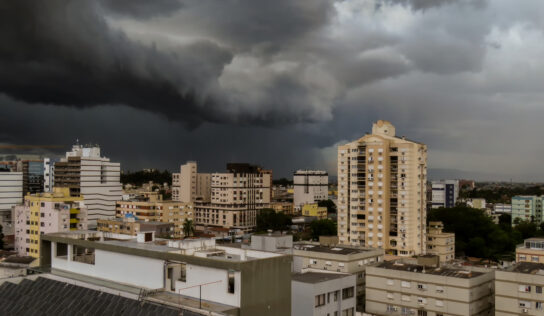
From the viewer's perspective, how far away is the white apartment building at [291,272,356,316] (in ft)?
90.0

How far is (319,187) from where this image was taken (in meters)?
177

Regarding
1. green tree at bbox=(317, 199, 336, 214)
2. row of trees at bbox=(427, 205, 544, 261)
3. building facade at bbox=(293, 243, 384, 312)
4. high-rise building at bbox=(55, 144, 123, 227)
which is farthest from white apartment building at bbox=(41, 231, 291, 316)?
green tree at bbox=(317, 199, 336, 214)

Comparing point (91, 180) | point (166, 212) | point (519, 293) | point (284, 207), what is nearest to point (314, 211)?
point (284, 207)

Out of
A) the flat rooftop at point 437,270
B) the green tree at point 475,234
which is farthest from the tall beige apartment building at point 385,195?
the flat rooftop at point 437,270

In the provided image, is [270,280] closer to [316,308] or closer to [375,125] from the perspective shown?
[316,308]

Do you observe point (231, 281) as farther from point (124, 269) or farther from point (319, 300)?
point (319, 300)

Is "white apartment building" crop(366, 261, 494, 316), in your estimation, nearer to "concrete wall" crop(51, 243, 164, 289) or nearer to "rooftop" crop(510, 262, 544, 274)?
"rooftop" crop(510, 262, 544, 274)

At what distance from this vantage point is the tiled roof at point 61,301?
19.4 meters

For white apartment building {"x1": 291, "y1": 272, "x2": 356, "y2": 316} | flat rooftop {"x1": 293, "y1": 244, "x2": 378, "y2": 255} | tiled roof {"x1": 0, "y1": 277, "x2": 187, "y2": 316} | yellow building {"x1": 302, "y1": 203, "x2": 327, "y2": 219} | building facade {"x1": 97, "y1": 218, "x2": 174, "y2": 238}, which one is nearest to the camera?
tiled roof {"x1": 0, "y1": 277, "x2": 187, "y2": 316}

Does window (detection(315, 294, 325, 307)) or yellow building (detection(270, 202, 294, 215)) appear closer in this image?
window (detection(315, 294, 325, 307))

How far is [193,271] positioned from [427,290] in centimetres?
2154

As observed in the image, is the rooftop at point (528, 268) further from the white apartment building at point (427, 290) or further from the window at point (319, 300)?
the window at point (319, 300)

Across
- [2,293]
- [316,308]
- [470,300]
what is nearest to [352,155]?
[470,300]

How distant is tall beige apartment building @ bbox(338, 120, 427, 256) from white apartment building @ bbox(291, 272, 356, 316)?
4190 centimetres
